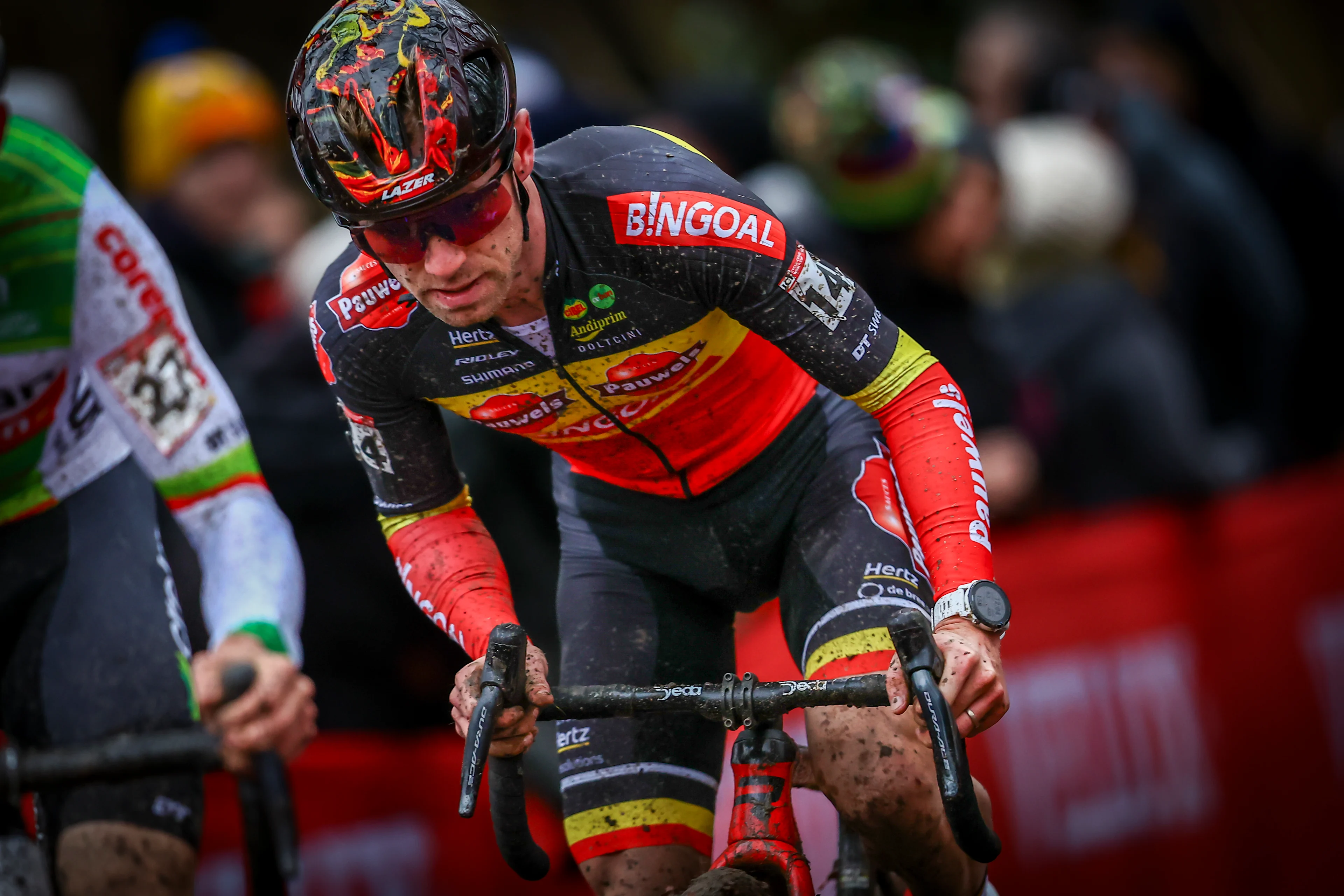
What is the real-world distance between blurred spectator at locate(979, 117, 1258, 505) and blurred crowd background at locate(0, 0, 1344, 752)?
15 mm

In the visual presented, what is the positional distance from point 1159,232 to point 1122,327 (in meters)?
1.74

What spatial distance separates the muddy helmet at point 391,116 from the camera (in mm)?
3377

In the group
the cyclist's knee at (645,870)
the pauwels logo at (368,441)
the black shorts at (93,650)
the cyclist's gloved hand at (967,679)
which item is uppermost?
the pauwels logo at (368,441)

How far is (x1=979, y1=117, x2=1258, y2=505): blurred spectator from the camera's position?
754 centimetres

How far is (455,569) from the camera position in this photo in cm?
404

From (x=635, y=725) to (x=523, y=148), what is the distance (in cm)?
150

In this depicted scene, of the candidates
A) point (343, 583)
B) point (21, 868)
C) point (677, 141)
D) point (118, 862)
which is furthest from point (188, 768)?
point (343, 583)

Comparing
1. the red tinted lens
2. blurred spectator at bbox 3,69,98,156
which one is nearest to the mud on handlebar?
the red tinted lens

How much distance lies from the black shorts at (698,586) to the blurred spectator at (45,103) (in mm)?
4092

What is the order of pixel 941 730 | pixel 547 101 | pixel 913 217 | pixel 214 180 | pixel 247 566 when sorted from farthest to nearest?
pixel 214 180 → pixel 547 101 → pixel 913 217 → pixel 247 566 → pixel 941 730

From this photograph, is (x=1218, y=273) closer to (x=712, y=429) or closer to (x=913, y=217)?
(x=913, y=217)

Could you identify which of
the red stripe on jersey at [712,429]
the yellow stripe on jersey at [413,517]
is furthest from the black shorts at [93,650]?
the red stripe on jersey at [712,429]

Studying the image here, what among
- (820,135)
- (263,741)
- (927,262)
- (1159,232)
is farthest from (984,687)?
(1159,232)

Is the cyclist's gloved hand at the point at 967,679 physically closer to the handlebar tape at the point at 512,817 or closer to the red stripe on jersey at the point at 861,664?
the red stripe on jersey at the point at 861,664
